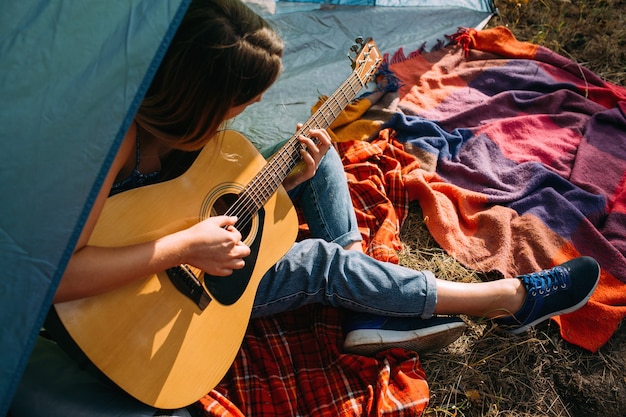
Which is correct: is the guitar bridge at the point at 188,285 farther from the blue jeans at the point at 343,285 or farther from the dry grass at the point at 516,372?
the dry grass at the point at 516,372

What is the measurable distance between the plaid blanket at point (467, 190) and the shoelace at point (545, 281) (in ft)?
0.42

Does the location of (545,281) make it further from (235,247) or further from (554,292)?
(235,247)

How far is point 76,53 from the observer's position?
859 millimetres

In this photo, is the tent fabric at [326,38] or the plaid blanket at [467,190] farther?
the tent fabric at [326,38]

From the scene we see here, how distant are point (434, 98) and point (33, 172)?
1.70 m

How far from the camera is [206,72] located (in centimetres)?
105

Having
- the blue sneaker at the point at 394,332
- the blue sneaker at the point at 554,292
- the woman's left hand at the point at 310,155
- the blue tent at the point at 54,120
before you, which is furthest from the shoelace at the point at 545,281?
the blue tent at the point at 54,120

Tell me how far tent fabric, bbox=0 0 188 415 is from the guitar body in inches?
5.9

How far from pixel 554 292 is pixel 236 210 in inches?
35.1

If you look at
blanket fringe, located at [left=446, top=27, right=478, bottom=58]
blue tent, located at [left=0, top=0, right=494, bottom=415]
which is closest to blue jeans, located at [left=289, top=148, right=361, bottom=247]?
blue tent, located at [left=0, top=0, right=494, bottom=415]

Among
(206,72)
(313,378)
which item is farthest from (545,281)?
(206,72)

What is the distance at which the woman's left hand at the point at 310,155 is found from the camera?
59.0 inches

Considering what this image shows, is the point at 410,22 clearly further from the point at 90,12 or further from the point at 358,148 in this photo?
the point at 90,12

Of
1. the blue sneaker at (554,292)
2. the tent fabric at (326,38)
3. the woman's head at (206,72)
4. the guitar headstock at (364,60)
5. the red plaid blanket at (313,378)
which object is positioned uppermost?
the woman's head at (206,72)
